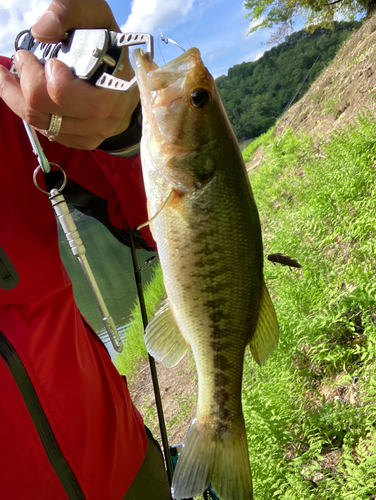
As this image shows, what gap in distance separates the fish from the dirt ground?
3283 millimetres

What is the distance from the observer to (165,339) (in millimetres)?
1465

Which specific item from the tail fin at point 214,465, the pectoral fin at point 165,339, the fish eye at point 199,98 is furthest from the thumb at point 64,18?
the tail fin at point 214,465

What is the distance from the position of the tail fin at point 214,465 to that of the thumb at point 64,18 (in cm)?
150

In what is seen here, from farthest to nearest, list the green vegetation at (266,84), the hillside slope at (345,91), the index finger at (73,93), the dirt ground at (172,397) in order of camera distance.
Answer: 1. the green vegetation at (266,84)
2. the hillside slope at (345,91)
3. the dirt ground at (172,397)
4. the index finger at (73,93)

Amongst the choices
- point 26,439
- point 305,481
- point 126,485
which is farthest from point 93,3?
point 305,481

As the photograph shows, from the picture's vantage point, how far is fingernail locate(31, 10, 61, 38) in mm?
1149

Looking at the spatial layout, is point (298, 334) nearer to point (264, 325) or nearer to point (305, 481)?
point (305, 481)

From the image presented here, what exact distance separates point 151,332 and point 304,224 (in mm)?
4013

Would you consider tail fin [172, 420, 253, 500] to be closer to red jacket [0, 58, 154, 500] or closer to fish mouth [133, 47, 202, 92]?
red jacket [0, 58, 154, 500]

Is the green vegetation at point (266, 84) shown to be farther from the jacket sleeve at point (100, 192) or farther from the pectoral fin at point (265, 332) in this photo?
the pectoral fin at point (265, 332)

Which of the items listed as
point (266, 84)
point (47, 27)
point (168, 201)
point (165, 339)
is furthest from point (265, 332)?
point (266, 84)

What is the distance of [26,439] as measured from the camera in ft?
4.57

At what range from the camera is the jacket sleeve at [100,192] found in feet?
5.31

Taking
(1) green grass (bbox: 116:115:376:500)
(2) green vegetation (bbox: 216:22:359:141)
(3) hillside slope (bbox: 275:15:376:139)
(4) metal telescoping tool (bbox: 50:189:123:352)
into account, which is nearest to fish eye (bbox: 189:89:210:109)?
(4) metal telescoping tool (bbox: 50:189:123:352)
